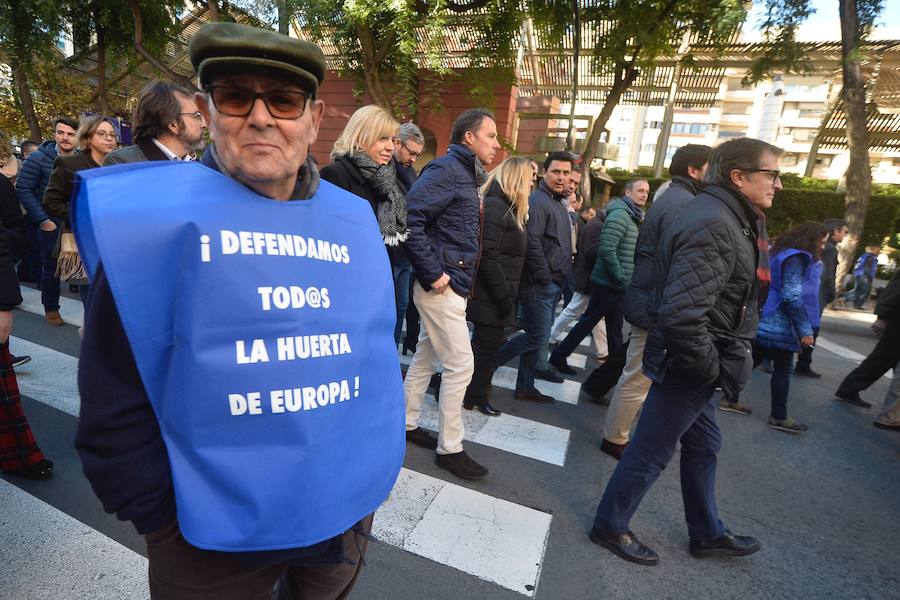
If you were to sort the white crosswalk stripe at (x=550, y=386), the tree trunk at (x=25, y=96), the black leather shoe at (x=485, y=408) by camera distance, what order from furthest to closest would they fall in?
1. the tree trunk at (x=25, y=96)
2. the white crosswalk stripe at (x=550, y=386)
3. the black leather shoe at (x=485, y=408)

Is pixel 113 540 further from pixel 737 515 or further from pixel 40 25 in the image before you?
pixel 40 25

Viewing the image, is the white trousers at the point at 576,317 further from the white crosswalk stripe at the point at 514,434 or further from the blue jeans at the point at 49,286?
the blue jeans at the point at 49,286

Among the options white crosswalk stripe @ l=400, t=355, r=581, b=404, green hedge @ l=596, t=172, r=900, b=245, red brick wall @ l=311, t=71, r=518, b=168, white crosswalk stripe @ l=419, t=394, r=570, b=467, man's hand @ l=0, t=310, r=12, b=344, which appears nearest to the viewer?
man's hand @ l=0, t=310, r=12, b=344

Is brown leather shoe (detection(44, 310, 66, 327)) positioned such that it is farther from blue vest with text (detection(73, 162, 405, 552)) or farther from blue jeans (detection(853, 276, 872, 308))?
blue jeans (detection(853, 276, 872, 308))

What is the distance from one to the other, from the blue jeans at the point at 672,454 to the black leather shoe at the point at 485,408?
5.42 feet

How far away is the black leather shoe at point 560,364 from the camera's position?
567 cm

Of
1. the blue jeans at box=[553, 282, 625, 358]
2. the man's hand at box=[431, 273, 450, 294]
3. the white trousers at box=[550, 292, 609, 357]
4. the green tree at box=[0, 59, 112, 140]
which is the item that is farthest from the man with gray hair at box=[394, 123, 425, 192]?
the green tree at box=[0, 59, 112, 140]

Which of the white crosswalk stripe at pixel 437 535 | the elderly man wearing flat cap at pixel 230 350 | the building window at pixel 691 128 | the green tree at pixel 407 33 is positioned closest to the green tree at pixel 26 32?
the green tree at pixel 407 33

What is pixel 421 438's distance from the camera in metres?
3.59

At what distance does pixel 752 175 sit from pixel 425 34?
9452 mm

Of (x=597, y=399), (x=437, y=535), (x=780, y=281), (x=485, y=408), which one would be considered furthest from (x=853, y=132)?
(x=437, y=535)

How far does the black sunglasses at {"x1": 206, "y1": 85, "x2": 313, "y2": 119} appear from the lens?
1.08 m

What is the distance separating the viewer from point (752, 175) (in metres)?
2.36

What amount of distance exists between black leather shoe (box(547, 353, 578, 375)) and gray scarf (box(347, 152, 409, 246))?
2865mm
